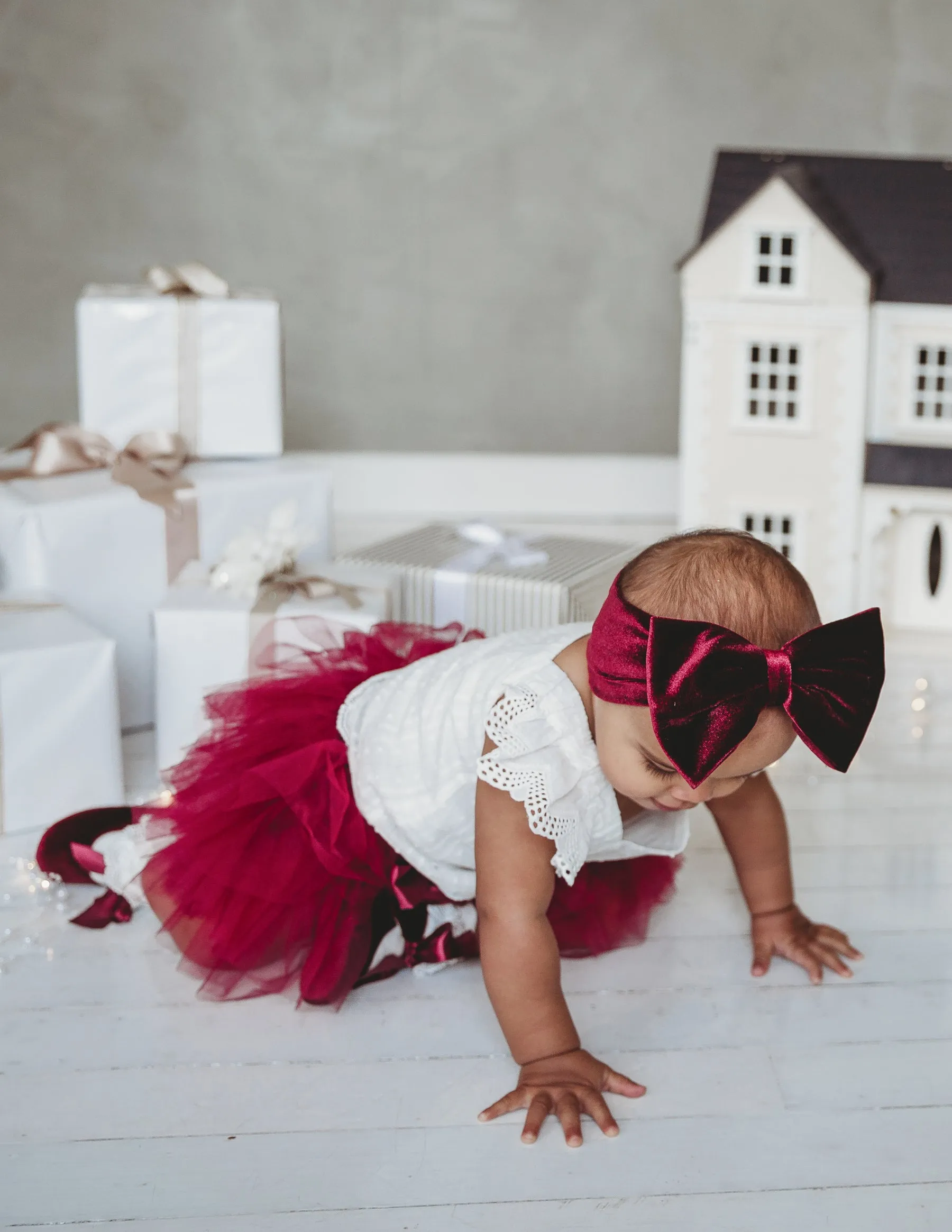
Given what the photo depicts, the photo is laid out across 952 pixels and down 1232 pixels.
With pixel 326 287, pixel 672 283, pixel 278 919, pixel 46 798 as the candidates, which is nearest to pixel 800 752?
pixel 278 919

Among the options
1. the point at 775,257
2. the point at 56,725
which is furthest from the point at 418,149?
the point at 56,725

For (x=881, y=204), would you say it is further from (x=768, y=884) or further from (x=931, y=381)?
(x=768, y=884)

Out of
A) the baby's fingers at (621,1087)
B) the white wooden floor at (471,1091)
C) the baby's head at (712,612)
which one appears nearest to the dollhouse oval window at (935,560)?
the white wooden floor at (471,1091)

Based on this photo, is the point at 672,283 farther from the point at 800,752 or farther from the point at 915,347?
the point at 800,752

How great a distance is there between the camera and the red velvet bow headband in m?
0.84

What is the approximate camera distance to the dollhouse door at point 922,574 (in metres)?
2.11

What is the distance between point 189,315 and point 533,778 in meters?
1.14

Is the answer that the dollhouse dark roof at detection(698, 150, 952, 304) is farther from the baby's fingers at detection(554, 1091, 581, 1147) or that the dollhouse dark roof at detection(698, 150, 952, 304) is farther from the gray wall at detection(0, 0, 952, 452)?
the baby's fingers at detection(554, 1091, 581, 1147)

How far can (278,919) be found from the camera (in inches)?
44.6

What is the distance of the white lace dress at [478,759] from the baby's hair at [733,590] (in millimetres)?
138

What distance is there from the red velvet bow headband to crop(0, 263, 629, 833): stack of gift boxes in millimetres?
612

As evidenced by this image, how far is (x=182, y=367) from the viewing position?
1.87 m

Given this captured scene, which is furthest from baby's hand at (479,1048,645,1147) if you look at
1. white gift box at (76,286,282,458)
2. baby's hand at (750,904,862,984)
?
white gift box at (76,286,282,458)

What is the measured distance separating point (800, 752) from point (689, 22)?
5.91 ft
